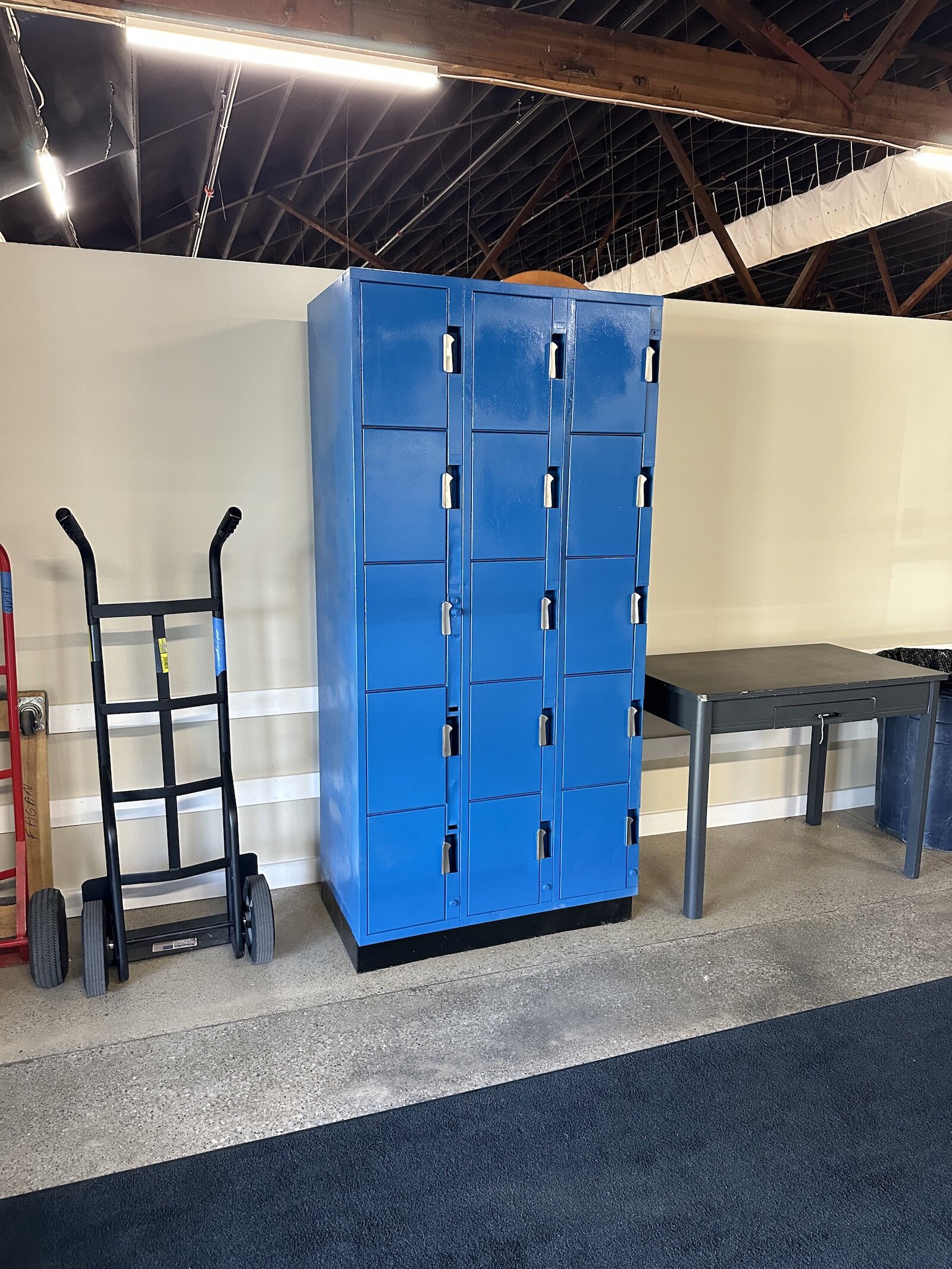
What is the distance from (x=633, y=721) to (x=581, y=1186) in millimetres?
1625

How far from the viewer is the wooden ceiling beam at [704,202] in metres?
5.34

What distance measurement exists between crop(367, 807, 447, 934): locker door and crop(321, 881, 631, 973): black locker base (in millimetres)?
83

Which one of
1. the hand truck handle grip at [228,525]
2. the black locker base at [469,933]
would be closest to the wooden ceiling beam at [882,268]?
the black locker base at [469,933]

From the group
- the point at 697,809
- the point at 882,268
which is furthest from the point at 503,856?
the point at 882,268

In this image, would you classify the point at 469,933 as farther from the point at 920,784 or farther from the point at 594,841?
the point at 920,784

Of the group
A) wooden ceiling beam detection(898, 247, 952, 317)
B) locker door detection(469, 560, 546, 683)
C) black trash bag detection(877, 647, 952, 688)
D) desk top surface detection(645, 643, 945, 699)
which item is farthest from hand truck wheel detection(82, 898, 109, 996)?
wooden ceiling beam detection(898, 247, 952, 317)

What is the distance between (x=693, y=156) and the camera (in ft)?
22.0

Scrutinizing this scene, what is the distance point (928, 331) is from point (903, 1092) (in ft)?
11.9

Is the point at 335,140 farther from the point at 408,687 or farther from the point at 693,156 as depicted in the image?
the point at 408,687

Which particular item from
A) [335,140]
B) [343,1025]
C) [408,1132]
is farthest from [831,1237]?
[335,140]

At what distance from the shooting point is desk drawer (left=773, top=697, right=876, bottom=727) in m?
3.44

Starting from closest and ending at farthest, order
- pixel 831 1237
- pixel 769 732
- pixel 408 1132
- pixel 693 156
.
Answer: pixel 831 1237 → pixel 408 1132 → pixel 769 732 → pixel 693 156

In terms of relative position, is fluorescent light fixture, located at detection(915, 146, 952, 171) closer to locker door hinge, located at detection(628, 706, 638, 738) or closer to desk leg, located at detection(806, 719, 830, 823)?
desk leg, located at detection(806, 719, 830, 823)

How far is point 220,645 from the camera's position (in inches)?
119
